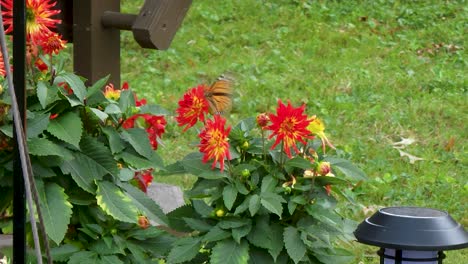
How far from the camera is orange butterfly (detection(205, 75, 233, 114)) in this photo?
3.45m

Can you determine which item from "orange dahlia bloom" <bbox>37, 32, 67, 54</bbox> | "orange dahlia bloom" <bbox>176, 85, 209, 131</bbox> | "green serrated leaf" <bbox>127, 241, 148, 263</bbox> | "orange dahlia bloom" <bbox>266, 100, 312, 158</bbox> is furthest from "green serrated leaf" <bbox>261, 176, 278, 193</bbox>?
"orange dahlia bloom" <bbox>37, 32, 67, 54</bbox>

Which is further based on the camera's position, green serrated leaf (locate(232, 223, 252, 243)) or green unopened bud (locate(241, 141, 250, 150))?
green unopened bud (locate(241, 141, 250, 150))

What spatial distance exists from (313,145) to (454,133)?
4.06 m

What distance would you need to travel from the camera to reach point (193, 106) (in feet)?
11.1

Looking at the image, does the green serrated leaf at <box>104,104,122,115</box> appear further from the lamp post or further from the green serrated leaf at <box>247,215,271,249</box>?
the lamp post

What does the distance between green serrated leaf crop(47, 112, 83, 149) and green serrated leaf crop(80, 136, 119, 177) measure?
0.11 meters

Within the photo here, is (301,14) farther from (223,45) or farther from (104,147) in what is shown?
(104,147)

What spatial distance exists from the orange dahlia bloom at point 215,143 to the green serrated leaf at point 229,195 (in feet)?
0.22

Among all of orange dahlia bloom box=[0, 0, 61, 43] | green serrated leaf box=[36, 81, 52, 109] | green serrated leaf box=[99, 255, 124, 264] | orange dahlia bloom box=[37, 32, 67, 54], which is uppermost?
orange dahlia bloom box=[0, 0, 61, 43]

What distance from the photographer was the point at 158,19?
4090mm

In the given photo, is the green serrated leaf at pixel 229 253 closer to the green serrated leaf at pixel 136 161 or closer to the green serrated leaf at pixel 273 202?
the green serrated leaf at pixel 273 202

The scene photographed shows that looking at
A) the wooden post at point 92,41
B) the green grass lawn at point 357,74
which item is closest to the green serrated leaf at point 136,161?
the wooden post at point 92,41

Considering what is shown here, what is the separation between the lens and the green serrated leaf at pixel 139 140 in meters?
3.33

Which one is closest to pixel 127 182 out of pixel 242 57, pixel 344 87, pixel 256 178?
pixel 256 178
